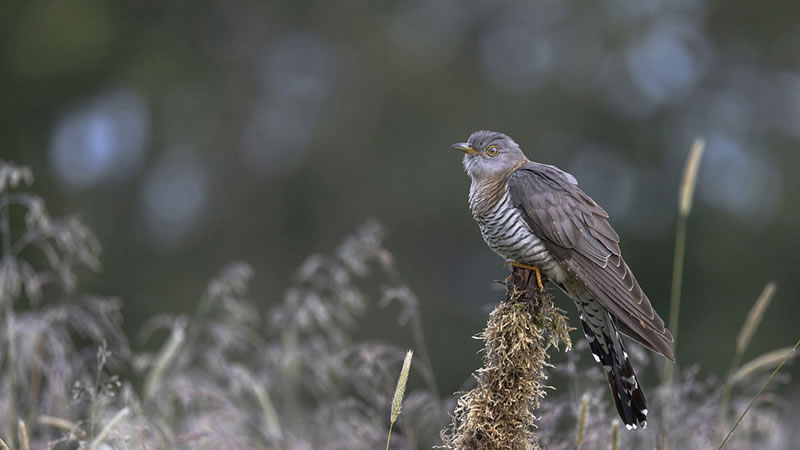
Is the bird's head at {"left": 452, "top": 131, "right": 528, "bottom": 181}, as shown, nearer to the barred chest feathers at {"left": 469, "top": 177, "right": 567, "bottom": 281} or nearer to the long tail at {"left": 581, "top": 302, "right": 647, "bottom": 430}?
the barred chest feathers at {"left": 469, "top": 177, "right": 567, "bottom": 281}

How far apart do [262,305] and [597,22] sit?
663 cm

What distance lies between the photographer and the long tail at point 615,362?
2447mm

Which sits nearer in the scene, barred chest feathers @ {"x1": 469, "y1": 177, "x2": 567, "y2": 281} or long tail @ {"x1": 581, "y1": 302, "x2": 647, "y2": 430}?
long tail @ {"x1": 581, "y1": 302, "x2": 647, "y2": 430}

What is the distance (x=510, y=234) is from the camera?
9.00 feet

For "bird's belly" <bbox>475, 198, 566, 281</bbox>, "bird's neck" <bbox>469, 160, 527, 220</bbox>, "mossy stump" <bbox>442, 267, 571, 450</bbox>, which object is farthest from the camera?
"bird's neck" <bbox>469, 160, 527, 220</bbox>

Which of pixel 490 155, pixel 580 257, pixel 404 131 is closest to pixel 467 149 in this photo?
pixel 490 155

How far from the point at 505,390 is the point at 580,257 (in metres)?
0.92

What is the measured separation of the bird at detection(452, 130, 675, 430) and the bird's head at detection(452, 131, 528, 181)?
17 cm

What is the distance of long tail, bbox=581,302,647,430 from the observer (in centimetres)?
245

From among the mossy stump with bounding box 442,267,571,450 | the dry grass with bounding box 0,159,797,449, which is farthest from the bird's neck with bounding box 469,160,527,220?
the mossy stump with bounding box 442,267,571,450

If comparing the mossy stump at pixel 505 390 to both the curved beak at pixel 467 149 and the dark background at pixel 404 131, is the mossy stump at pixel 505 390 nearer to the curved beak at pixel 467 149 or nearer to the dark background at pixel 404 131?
the curved beak at pixel 467 149

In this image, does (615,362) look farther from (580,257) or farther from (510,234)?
(510,234)

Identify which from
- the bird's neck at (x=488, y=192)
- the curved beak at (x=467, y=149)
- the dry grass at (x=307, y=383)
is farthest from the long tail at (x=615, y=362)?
the curved beak at (x=467, y=149)

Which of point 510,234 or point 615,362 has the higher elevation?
point 510,234
